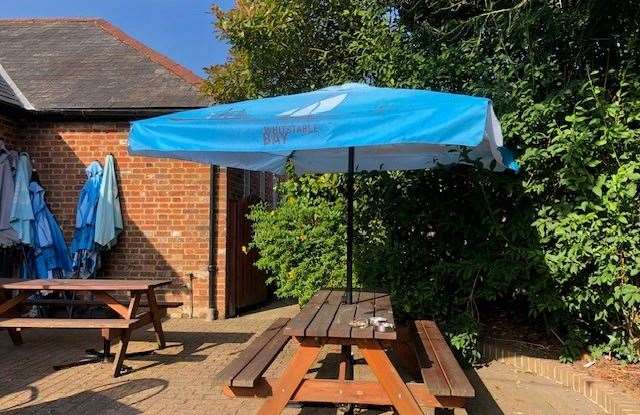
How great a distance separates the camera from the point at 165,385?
15.7 ft

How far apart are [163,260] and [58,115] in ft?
9.06

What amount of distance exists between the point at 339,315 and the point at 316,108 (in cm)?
149

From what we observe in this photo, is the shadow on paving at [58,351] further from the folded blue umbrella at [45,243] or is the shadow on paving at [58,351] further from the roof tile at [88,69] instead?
the roof tile at [88,69]

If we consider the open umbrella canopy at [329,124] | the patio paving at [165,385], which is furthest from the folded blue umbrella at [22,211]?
the open umbrella canopy at [329,124]

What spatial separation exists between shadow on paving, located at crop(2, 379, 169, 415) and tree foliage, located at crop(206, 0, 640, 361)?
7.28 ft

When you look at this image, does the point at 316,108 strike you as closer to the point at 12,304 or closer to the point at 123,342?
the point at 123,342

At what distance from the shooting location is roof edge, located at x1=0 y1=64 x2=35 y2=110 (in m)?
8.03

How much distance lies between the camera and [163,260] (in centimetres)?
802

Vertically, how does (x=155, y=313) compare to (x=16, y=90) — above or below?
below

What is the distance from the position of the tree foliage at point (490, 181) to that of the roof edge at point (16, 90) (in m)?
3.22

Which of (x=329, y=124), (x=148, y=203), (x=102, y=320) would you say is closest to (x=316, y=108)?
(x=329, y=124)

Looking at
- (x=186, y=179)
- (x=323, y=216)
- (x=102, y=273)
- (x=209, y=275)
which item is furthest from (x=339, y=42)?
(x=102, y=273)

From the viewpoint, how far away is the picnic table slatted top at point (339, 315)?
3.19 meters

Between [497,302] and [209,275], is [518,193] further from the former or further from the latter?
[209,275]
